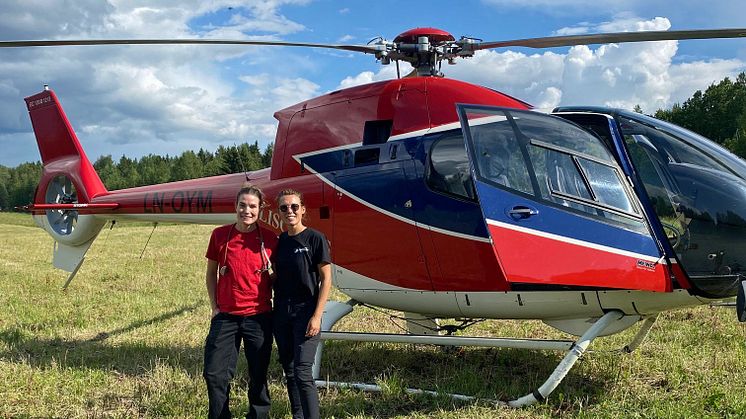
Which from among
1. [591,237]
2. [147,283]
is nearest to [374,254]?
[591,237]

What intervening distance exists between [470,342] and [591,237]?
1326mm

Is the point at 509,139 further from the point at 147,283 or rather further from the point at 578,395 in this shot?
the point at 147,283

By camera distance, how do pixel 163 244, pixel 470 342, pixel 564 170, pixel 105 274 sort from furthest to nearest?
pixel 163 244 → pixel 105 274 → pixel 470 342 → pixel 564 170

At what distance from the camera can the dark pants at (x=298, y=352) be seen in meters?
3.91

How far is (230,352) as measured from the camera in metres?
4.07

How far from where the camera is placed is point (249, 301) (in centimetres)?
406

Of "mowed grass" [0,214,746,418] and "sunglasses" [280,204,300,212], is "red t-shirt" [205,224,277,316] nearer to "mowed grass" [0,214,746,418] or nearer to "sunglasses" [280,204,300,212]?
"sunglasses" [280,204,300,212]

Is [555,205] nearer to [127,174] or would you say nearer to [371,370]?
[371,370]

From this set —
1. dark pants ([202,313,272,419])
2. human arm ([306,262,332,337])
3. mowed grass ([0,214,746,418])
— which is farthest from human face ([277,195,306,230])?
mowed grass ([0,214,746,418])

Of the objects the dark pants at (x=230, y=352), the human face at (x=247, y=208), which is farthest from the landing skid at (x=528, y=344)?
the human face at (x=247, y=208)

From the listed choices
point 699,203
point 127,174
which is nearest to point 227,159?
point 699,203

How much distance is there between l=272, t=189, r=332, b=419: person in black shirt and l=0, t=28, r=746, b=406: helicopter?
3.89ft

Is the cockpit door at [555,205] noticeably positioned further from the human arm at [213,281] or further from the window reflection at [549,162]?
the human arm at [213,281]

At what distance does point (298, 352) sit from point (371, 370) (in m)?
2.28
